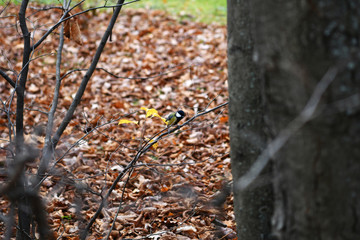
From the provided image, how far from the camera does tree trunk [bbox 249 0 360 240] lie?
1179 millimetres

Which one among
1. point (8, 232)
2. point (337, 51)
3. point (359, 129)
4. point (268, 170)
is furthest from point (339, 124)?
point (8, 232)

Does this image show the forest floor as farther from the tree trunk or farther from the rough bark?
the tree trunk

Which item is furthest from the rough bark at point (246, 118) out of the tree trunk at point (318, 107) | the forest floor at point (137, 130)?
the forest floor at point (137, 130)

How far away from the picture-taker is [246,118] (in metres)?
1.64

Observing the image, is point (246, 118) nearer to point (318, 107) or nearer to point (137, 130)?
point (318, 107)

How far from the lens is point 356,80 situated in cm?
118

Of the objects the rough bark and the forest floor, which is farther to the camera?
the forest floor

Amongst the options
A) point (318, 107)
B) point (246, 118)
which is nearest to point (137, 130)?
point (246, 118)

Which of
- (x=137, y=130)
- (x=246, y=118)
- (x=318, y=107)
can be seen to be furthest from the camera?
(x=137, y=130)

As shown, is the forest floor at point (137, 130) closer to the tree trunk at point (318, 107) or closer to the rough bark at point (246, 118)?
the rough bark at point (246, 118)

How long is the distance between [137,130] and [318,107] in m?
3.73

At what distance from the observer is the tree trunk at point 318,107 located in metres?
1.18

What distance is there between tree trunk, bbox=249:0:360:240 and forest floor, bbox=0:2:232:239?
3.39 ft

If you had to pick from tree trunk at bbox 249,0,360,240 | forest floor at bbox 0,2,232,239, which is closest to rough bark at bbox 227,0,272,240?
tree trunk at bbox 249,0,360,240
